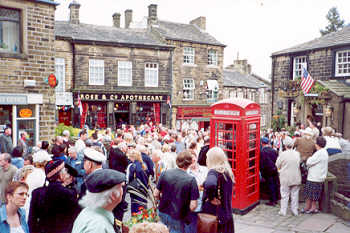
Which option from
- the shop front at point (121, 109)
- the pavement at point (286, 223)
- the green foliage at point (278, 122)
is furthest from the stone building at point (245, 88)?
the pavement at point (286, 223)

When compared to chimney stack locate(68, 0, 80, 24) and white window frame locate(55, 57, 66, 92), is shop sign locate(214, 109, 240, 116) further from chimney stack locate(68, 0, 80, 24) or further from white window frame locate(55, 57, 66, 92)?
chimney stack locate(68, 0, 80, 24)

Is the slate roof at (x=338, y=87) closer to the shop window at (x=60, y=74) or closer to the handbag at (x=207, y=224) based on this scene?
the handbag at (x=207, y=224)

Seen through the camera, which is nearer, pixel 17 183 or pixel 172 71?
pixel 17 183

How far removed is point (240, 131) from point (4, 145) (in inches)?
292

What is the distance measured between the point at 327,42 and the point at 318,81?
2.98 metres

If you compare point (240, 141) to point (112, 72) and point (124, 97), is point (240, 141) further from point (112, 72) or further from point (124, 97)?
point (112, 72)

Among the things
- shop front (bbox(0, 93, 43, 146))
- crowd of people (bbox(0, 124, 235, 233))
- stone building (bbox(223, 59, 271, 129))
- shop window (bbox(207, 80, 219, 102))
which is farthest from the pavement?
stone building (bbox(223, 59, 271, 129))

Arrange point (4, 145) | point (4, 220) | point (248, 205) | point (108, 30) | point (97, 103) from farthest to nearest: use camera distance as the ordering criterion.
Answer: point (108, 30)
point (97, 103)
point (4, 145)
point (248, 205)
point (4, 220)

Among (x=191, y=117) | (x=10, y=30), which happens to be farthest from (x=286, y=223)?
(x=191, y=117)

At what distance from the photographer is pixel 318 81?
17.7m

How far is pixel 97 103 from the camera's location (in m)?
23.6

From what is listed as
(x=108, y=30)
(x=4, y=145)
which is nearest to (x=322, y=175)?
(x=4, y=145)

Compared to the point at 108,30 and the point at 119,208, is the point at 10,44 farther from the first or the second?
the point at 108,30

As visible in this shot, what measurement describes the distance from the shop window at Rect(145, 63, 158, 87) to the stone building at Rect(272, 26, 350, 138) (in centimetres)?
961
